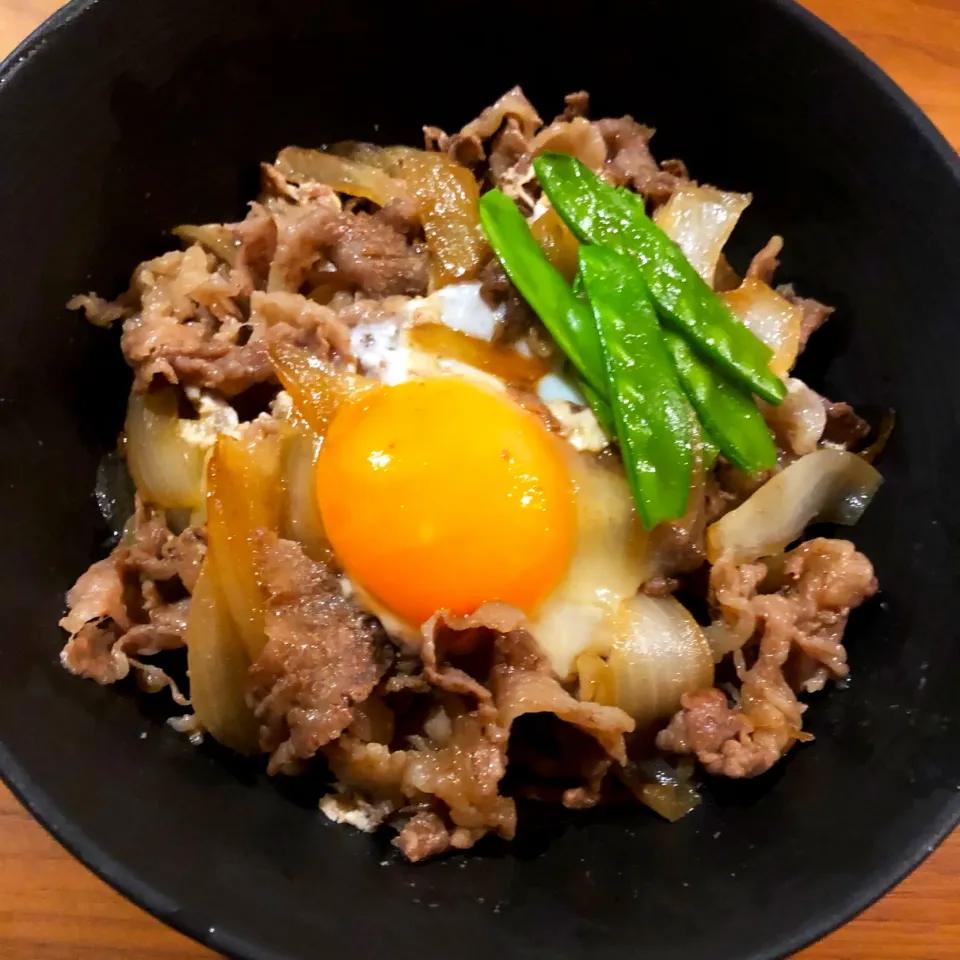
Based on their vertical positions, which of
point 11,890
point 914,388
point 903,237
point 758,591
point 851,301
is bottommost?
point 11,890

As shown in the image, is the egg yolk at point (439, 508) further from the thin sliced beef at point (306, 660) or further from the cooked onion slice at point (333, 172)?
the cooked onion slice at point (333, 172)

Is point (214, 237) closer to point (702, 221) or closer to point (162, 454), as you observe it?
point (162, 454)

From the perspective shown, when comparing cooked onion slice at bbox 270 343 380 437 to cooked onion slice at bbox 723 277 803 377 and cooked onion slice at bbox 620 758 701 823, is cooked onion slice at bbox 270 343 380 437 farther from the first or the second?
cooked onion slice at bbox 620 758 701 823

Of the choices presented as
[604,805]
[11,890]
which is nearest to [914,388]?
[604,805]

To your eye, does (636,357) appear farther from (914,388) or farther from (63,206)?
(63,206)

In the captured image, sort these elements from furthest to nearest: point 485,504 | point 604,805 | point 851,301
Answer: point 851,301
point 604,805
point 485,504

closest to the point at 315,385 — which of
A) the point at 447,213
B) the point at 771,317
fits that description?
the point at 447,213
